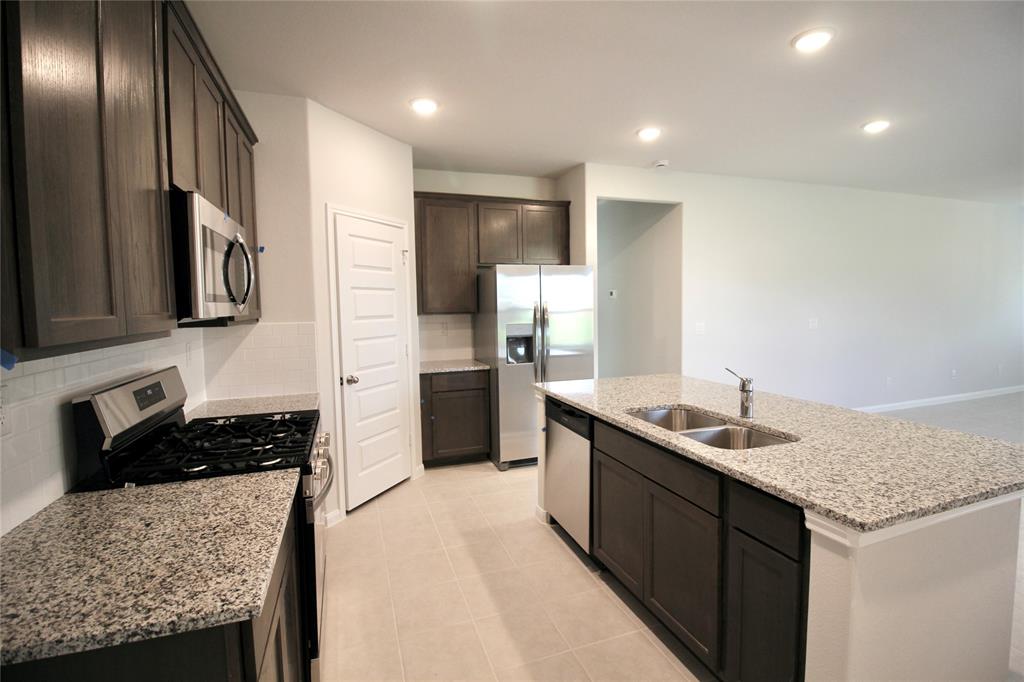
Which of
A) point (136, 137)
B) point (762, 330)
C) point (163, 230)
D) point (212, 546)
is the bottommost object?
point (212, 546)

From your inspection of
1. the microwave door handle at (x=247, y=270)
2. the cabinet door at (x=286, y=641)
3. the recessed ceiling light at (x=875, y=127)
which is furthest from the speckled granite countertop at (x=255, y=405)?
the recessed ceiling light at (x=875, y=127)

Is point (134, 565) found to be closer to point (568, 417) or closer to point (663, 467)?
point (663, 467)

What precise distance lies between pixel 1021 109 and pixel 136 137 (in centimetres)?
515

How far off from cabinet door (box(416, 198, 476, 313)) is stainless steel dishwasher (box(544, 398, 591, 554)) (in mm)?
1805

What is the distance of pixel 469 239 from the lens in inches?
170

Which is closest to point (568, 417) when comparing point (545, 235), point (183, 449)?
point (183, 449)

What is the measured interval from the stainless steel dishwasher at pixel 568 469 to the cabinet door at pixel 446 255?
180 cm

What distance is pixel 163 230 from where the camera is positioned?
137 cm

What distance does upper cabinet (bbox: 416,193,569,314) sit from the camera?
4184 mm

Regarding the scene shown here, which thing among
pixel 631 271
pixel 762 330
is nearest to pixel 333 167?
pixel 631 271

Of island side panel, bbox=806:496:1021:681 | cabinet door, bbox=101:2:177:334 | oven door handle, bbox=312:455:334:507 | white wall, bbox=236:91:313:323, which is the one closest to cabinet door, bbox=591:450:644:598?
island side panel, bbox=806:496:1021:681

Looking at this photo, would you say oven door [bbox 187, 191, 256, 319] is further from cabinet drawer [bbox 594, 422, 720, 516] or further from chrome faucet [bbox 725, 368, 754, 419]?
chrome faucet [bbox 725, 368, 754, 419]

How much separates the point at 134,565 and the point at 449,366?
326cm

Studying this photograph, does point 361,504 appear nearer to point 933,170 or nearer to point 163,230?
point 163,230
